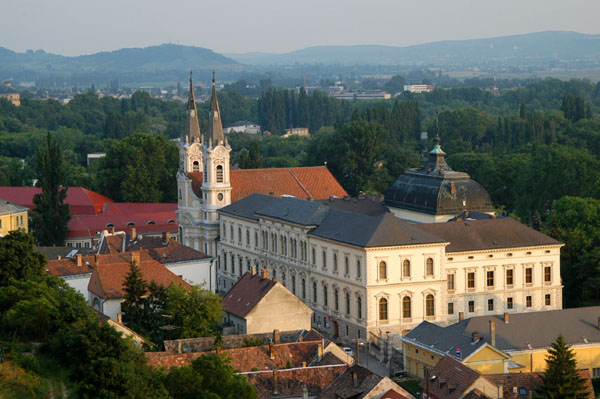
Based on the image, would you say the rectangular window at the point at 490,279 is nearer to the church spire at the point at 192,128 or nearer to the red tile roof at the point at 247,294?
the red tile roof at the point at 247,294

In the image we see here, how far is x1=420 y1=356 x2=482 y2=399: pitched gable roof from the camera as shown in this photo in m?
52.8

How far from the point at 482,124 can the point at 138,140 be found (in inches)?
2635

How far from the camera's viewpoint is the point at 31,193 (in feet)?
400

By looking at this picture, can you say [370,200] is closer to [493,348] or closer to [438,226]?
[438,226]

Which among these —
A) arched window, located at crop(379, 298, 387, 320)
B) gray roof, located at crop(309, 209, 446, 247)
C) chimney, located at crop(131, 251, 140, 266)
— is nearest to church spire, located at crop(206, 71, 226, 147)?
chimney, located at crop(131, 251, 140, 266)

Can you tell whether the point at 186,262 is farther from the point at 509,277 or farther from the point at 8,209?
the point at 8,209

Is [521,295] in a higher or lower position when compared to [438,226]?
lower

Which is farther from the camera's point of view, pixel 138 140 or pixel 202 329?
pixel 138 140

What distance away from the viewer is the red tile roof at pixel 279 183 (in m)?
99.9

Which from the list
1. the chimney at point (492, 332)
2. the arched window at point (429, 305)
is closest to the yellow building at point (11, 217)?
the arched window at point (429, 305)

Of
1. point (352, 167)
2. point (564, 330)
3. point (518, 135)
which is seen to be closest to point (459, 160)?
point (352, 167)

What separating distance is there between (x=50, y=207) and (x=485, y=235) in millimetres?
45495

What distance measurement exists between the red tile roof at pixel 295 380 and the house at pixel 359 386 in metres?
1.07

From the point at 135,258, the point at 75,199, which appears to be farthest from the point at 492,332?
the point at 75,199
